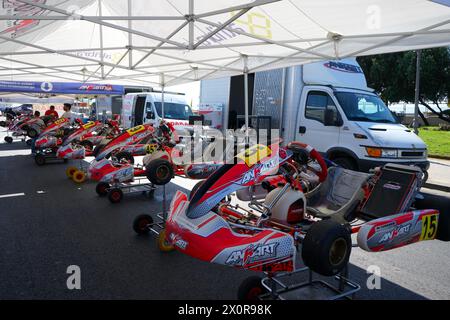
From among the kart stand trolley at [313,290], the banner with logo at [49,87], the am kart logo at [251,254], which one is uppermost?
the banner with logo at [49,87]

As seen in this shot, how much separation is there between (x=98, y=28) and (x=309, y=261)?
8033 mm

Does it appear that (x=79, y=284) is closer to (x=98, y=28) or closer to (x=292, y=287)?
(x=292, y=287)

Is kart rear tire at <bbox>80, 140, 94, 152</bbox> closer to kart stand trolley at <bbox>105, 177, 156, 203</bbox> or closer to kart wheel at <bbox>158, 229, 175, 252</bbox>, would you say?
kart stand trolley at <bbox>105, 177, 156, 203</bbox>

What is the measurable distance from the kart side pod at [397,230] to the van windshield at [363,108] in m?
4.46

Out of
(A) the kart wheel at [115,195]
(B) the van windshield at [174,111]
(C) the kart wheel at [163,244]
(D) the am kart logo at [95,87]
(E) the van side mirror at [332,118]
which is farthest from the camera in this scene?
(B) the van windshield at [174,111]

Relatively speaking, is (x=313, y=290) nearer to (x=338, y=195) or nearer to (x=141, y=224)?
(x=338, y=195)

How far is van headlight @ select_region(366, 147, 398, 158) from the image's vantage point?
7.05m

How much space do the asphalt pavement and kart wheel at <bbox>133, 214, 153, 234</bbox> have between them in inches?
4.4

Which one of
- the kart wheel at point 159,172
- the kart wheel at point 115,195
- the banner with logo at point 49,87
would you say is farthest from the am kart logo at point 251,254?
the banner with logo at point 49,87

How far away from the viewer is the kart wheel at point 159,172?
5445 millimetres

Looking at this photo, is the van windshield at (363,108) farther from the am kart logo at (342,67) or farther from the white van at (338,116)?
the am kart logo at (342,67)

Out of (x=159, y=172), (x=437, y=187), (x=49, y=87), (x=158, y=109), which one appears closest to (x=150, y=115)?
(x=158, y=109)

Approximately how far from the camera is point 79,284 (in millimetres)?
3498

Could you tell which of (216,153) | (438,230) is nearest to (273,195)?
(438,230)
